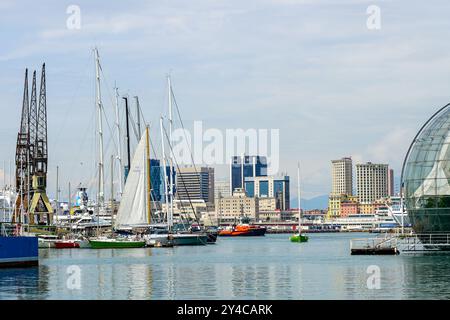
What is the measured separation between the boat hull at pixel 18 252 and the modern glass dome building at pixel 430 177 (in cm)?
3189

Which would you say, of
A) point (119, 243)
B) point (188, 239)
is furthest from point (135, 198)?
point (188, 239)

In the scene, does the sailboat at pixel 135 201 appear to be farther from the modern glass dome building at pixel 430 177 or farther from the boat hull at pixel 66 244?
the modern glass dome building at pixel 430 177

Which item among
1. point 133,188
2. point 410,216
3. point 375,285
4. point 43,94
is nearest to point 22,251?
point 375,285

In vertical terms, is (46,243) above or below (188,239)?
below

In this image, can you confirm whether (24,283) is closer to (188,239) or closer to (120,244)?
(120,244)

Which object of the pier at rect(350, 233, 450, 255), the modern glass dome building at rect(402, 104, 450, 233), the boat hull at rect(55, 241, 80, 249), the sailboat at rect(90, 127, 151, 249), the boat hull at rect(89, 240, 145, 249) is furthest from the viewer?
Result: the boat hull at rect(55, 241, 80, 249)

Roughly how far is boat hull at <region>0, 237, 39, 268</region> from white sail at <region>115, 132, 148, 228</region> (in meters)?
44.5

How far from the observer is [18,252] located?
6731 centimetres

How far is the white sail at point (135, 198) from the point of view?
376ft

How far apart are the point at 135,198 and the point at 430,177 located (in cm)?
4543

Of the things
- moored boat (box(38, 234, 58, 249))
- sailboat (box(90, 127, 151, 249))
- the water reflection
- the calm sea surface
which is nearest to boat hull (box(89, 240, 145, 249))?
sailboat (box(90, 127, 151, 249))

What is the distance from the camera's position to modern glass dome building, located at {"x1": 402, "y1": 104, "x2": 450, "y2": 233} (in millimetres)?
77938

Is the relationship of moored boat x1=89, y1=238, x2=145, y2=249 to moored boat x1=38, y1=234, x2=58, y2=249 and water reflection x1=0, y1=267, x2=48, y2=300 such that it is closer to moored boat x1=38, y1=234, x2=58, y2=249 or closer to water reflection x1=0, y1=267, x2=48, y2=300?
moored boat x1=38, y1=234, x2=58, y2=249
